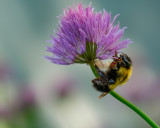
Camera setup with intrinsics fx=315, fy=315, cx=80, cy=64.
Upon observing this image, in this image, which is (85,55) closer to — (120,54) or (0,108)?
(120,54)

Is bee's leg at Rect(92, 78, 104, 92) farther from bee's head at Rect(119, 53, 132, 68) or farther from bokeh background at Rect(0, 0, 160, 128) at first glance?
bokeh background at Rect(0, 0, 160, 128)

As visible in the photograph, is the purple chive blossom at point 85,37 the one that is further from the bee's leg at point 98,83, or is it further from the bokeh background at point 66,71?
the bokeh background at point 66,71

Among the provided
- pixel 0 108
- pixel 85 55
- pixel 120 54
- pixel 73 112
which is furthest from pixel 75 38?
pixel 73 112

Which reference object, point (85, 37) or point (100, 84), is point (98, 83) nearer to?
point (100, 84)

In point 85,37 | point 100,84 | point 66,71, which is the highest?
point 66,71

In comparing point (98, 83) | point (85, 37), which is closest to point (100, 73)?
point (98, 83)

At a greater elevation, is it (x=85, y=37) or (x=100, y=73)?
(x=85, y=37)

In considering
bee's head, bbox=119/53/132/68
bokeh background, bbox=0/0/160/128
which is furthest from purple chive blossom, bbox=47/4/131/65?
bokeh background, bbox=0/0/160/128
